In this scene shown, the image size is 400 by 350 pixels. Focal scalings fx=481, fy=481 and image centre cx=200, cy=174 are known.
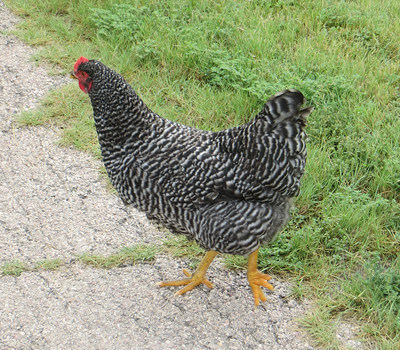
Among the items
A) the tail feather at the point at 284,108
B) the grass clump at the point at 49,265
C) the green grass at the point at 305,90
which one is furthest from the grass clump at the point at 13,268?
the tail feather at the point at 284,108

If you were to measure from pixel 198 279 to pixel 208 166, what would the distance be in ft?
3.29

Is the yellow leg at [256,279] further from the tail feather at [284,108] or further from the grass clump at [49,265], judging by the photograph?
the grass clump at [49,265]

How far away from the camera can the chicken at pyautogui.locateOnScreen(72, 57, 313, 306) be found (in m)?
3.49

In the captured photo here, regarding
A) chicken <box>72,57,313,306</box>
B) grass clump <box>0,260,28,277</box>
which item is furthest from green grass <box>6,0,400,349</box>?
grass clump <box>0,260,28,277</box>

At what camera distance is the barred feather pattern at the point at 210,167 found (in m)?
3.49

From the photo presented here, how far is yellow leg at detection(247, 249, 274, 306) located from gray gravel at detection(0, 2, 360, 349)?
82mm

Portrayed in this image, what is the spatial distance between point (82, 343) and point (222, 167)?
5.26 ft

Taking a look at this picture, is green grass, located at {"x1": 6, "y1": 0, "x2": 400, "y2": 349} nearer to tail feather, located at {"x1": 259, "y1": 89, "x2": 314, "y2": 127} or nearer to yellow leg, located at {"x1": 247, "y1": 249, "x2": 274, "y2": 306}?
yellow leg, located at {"x1": 247, "y1": 249, "x2": 274, "y2": 306}

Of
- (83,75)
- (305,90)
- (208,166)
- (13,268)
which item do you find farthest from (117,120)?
(305,90)

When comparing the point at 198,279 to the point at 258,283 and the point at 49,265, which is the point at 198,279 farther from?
the point at 49,265

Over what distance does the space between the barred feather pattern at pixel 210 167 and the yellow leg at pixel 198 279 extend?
35 centimetres

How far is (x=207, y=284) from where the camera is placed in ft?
13.0

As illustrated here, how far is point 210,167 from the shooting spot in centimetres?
354

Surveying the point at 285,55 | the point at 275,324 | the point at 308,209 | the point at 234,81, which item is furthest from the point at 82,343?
the point at 285,55
